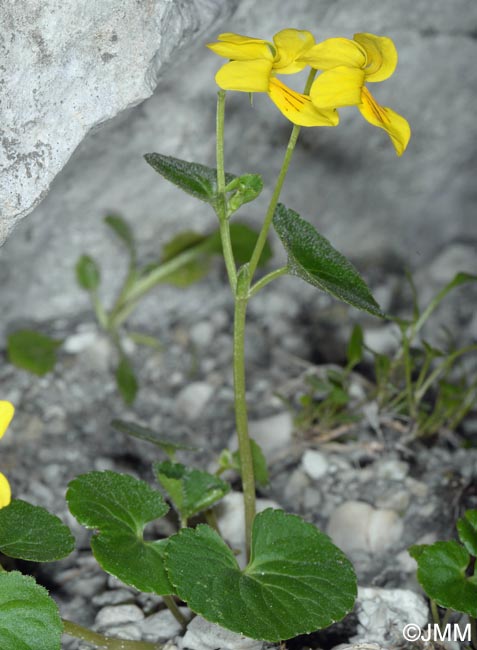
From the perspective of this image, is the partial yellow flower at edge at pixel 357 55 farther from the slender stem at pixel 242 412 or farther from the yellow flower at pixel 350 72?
the slender stem at pixel 242 412

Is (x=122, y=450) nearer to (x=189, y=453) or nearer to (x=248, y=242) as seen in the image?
(x=189, y=453)

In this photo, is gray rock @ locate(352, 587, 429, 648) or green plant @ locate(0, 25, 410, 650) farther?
gray rock @ locate(352, 587, 429, 648)

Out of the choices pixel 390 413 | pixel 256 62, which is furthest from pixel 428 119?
pixel 256 62

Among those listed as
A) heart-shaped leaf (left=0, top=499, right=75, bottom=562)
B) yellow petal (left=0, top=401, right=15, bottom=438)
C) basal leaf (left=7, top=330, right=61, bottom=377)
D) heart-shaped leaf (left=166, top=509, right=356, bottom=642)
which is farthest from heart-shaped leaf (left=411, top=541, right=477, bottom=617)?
basal leaf (left=7, top=330, right=61, bottom=377)

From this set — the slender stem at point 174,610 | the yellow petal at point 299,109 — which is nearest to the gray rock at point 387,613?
the slender stem at point 174,610

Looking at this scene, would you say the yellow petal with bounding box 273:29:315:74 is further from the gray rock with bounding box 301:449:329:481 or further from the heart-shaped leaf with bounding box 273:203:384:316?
the gray rock with bounding box 301:449:329:481

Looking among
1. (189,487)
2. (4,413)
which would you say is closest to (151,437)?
(189,487)
